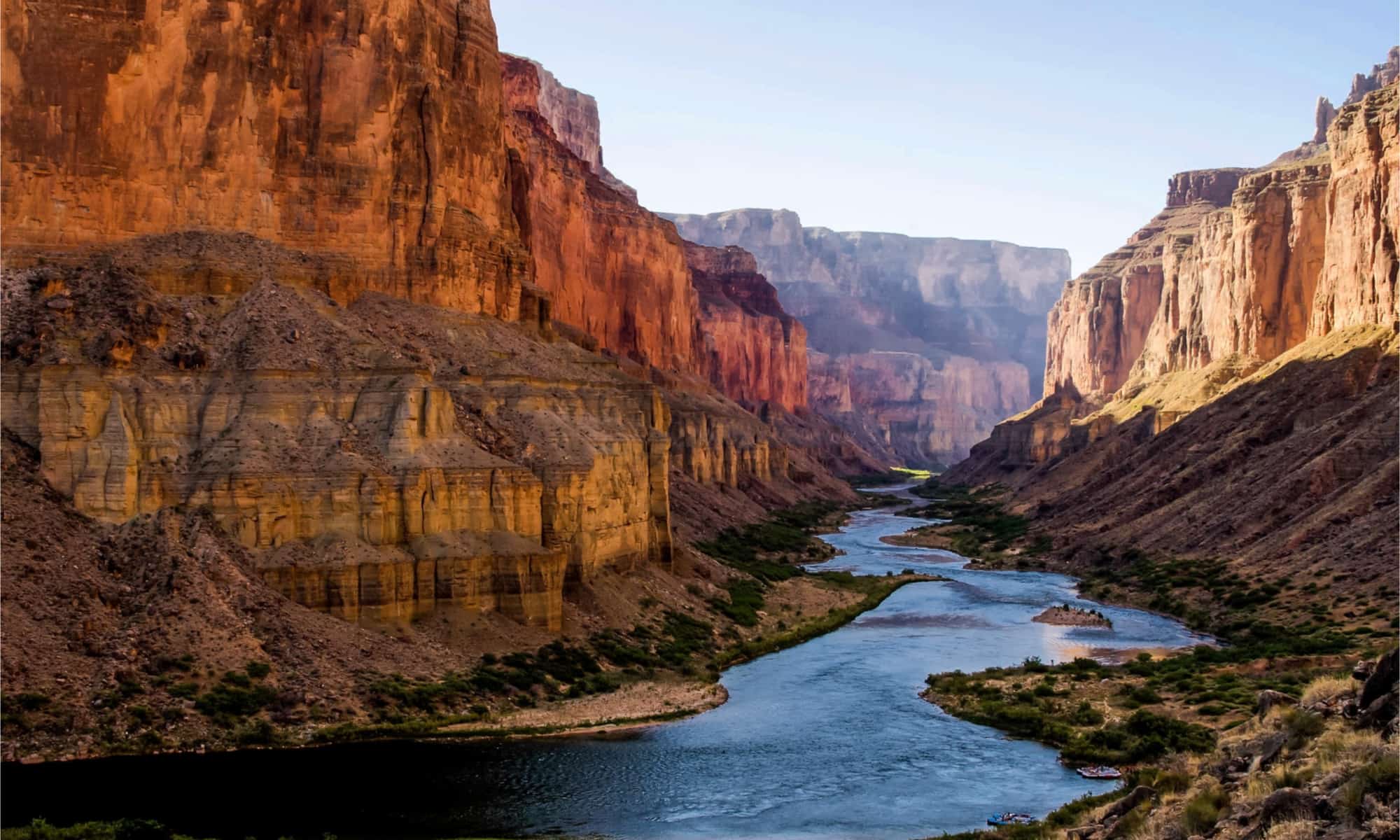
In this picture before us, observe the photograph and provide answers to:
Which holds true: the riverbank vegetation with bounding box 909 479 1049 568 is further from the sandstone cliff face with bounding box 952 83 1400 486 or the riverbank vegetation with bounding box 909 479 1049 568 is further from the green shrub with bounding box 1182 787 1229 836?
the green shrub with bounding box 1182 787 1229 836

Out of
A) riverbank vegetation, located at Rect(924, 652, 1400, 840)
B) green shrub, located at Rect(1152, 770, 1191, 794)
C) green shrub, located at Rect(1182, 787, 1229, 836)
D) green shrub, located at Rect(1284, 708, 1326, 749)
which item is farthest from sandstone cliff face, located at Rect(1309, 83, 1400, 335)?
green shrub, located at Rect(1182, 787, 1229, 836)

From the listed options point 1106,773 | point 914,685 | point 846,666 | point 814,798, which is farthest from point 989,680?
point 814,798

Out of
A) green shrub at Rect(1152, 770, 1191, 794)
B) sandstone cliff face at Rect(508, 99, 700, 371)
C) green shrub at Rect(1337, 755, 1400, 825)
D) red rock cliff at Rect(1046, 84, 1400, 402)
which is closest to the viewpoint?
green shrub at Rect(1337, 755, 1400, 825)

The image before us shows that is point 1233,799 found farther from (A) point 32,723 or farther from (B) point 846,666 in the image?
(B) point 846,666

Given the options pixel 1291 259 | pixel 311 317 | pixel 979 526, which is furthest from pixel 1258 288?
pixel 311 317

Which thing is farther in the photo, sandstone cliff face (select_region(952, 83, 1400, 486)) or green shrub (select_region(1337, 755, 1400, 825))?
sandstone cliff face (select_region(952, 83, 1400, 486))

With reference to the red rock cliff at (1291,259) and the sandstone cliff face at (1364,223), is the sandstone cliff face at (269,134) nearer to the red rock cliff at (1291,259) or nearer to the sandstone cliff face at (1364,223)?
the sandstone cliff face at (1364,223)
